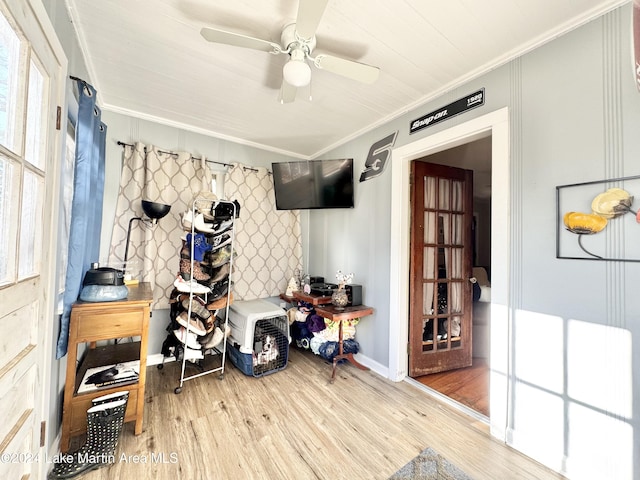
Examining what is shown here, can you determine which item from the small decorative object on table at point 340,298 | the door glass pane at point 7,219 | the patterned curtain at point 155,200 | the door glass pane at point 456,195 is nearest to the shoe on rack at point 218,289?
the patterned curtain at point 155,200

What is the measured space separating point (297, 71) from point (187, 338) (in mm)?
2257

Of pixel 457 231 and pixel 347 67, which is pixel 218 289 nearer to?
pixel 347 67

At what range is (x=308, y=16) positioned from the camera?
124 cm

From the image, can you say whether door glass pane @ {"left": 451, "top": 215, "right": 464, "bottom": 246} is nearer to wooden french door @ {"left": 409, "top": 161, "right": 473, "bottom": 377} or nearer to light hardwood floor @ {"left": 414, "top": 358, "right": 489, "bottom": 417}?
wooden french door @ {"left": 409, "top": 161, "right": 473, "bottom": 377}

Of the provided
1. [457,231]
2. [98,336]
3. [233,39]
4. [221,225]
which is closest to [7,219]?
[98,336]

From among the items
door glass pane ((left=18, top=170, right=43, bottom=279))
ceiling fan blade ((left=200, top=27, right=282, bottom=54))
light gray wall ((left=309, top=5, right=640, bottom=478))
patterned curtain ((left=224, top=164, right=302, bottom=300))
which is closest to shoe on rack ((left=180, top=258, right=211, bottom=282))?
patterned curtain ((left=224, top=164, right=302, bottom=300))

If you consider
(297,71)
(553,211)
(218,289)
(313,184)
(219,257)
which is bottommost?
(218,289)

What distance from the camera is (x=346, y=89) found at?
7.22 ft

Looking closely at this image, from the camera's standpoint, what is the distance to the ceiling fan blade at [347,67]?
5.00 feet

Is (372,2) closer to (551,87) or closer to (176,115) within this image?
(551,87)

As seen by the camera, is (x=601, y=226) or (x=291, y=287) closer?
(x=601, y=226)

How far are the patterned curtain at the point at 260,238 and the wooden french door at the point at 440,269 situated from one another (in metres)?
1.65

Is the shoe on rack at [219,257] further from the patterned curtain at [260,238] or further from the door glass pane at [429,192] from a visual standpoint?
the door glass pane at [429,192]

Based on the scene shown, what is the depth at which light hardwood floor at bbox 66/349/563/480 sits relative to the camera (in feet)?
4.95
